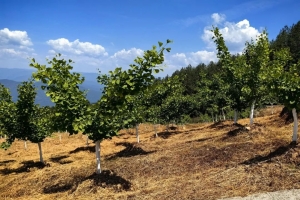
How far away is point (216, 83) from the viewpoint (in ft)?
174

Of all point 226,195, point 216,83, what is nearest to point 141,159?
point 226,195

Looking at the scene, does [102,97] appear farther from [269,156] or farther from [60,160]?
[60,160]

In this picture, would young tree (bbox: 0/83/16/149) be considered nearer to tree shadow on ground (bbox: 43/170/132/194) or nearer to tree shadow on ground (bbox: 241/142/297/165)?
tree shadow on ground (bbox: 43/170/132/194)

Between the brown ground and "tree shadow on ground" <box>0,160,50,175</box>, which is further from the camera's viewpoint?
"tree shadow on ground" <box>0,160,50,175</box>

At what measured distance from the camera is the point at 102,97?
10.9m

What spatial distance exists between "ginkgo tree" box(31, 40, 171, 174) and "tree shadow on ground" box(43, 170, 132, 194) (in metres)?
2.14

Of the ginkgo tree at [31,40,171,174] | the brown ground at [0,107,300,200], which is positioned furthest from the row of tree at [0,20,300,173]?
the brown ground at [0,107,300,200]

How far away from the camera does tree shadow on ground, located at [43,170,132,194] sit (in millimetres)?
12445

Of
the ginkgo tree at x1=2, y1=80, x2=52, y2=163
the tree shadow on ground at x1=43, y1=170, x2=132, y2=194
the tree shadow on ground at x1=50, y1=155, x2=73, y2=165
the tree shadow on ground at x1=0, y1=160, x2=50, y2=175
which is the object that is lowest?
the tree shadow on ground at x1=50, y1=155, x2=73, y2=165

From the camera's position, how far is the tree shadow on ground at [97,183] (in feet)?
40.8

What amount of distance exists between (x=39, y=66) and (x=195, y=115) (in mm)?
78592

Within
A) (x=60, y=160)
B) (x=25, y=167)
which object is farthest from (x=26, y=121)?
(x=60, y=160)

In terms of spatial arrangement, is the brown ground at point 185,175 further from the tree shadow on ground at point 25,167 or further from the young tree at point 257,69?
the young tree at point 257,69

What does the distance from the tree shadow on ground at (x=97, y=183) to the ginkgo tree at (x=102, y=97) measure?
214 centimetres
